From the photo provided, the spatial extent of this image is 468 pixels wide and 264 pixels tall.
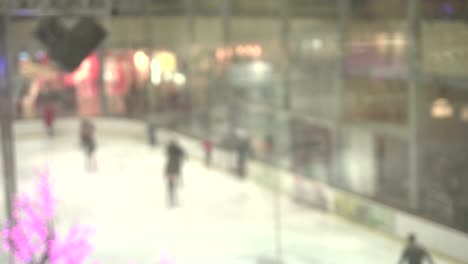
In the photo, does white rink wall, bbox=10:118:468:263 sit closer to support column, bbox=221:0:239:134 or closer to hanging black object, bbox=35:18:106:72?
support column, bbox=221:0:239:134

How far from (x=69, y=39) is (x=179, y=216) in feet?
9.12

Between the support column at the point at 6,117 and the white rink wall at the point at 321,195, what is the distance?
1.36 metres

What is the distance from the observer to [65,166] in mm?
7801

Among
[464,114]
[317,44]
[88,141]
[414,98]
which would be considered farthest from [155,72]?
[464,114]

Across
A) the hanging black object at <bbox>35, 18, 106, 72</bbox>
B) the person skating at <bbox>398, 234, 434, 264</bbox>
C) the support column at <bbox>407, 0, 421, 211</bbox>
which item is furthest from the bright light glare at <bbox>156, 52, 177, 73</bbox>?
the person skating at <bbox>398, 234, 434, 264</bbox>

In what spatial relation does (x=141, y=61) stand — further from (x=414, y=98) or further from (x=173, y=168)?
(x=414, y=98)

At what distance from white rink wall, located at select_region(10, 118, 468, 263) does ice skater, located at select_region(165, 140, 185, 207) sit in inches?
10.4

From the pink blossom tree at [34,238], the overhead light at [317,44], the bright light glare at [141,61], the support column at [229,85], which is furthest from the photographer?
the support column at [229,85]

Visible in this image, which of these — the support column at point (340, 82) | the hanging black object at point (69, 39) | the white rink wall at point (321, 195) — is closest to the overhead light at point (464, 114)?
the white rink wall at point (321, 195)

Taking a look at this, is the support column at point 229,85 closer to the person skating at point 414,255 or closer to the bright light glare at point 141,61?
the bright light glare at point 141,61

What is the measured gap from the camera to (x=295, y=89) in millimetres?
8984

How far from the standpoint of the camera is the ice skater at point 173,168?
7.74 meters

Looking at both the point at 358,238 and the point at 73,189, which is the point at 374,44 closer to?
the point at 358,238

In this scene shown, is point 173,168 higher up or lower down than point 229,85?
lower down
